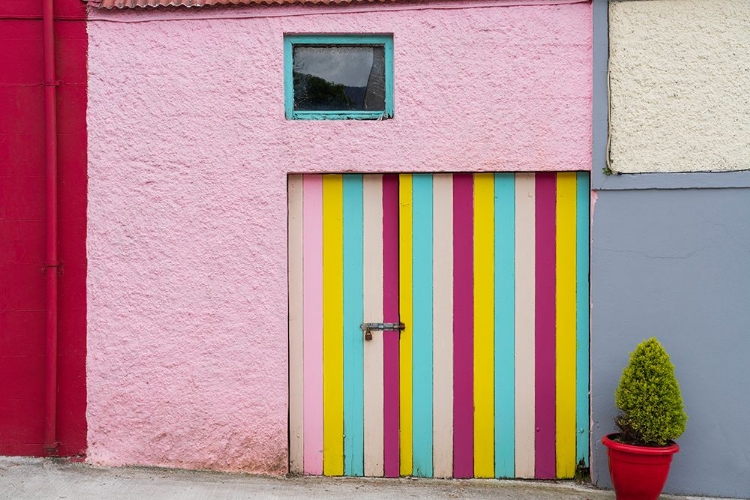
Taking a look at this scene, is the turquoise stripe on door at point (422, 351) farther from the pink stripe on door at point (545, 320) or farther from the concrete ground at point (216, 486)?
the pink stripe on door at point (545, 320)

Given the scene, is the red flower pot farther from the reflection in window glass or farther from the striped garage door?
the reflection in window glass

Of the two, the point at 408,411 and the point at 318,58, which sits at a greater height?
the point at 318,58

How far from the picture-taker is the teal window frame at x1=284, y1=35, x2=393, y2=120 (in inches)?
229

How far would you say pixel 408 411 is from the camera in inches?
231

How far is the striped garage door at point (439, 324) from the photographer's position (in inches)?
229

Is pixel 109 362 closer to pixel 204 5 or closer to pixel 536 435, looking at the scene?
pixel 204 5

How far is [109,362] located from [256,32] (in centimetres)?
257

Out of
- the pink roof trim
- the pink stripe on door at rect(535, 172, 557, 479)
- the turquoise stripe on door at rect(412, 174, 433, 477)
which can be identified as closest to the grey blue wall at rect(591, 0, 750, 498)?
the pink stripe on door at rect(535, 172, 557, 479)

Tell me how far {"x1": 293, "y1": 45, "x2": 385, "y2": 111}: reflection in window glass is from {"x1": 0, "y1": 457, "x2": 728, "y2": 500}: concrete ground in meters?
2.67

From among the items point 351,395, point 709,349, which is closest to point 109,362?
point 351,395

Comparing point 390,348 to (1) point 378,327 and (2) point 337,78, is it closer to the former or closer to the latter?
(1) point 378,327

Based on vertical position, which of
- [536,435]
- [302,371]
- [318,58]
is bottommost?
[536,435]

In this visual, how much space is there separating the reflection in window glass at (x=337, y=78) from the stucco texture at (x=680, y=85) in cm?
168

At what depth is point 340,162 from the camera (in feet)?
18.8
